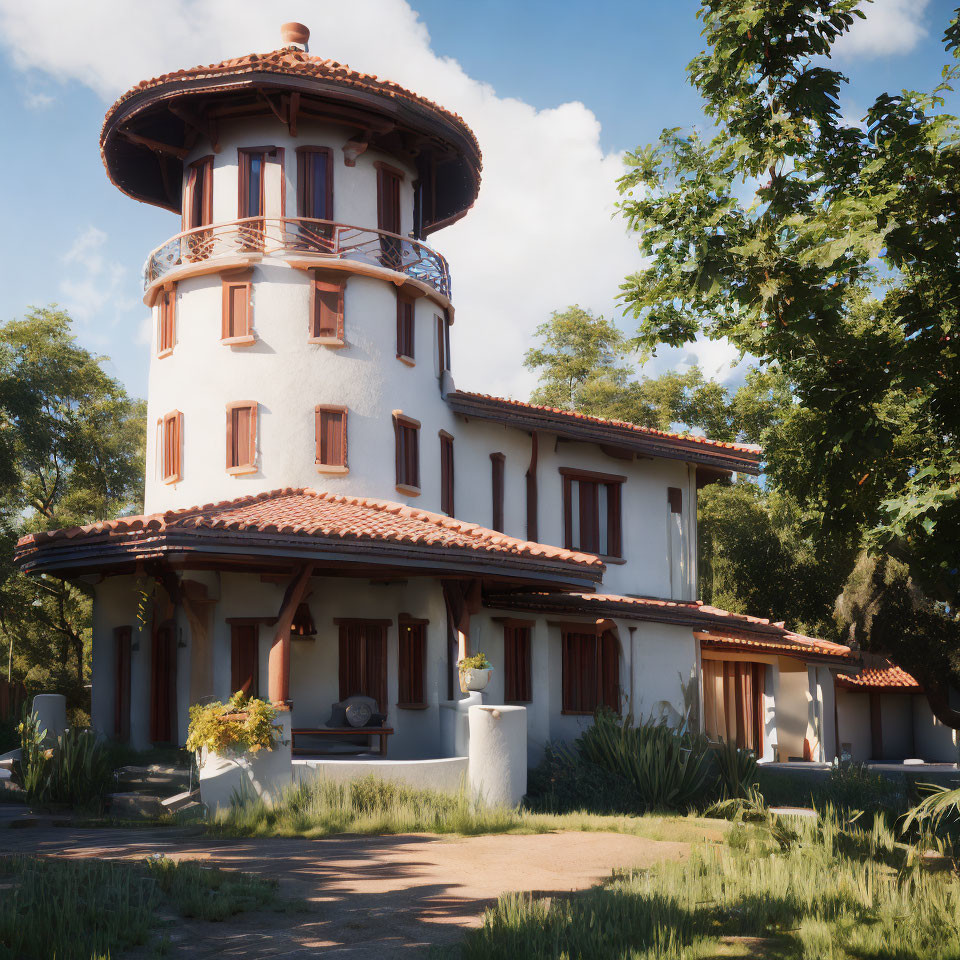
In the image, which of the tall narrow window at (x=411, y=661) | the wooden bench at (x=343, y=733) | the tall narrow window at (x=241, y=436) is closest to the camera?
the wooden bench at (x=343, y=733)

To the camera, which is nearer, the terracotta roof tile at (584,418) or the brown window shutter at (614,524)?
the terracotta roof tile at (584,418)

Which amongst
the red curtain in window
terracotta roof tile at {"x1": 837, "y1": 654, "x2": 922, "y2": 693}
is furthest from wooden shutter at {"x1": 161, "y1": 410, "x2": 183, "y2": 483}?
terracotta roof tile at {"x1": 837, "y1": 654, "x2": 922, "y2": 693}

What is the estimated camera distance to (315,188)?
21.4 meters

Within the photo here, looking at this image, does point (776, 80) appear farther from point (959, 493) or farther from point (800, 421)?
point (800, 421)

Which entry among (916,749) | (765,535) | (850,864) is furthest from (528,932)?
(916,749)

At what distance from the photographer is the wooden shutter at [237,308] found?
20453 mm

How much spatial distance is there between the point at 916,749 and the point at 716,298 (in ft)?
90.1

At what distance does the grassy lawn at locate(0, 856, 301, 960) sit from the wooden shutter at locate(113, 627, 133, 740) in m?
10.2

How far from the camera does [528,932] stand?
7953 millimetres

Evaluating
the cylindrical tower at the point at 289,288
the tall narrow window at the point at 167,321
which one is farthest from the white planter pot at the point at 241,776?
the tall narrow window at the point at 167,321

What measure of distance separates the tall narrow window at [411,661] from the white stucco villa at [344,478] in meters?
0.04

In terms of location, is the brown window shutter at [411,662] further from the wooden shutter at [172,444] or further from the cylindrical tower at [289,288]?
the wooden shutter at [172,444]

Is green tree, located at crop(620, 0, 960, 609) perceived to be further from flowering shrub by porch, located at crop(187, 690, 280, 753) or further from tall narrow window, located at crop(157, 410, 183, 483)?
tall narrow window, located at crop(157, 410, 183, 483)

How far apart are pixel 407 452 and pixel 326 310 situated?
2.98 metres
